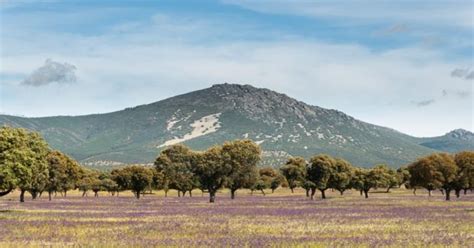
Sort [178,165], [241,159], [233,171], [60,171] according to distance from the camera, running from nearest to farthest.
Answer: [233,171], [241,159], [60,171], [178,165]

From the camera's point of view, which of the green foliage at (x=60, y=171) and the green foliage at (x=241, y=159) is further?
the green foliage at (x=60, y=171)

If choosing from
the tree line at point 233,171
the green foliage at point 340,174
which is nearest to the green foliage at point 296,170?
the tree line at point 233,171

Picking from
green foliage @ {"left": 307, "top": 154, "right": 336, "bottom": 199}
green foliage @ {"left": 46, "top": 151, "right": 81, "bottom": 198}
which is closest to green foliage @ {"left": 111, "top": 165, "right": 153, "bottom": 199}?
green foliage @ {"left": 46, "top": 151, "right": 81, "bottom": 198}

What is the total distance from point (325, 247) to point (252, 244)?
12.1ft

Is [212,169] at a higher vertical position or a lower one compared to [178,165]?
lower

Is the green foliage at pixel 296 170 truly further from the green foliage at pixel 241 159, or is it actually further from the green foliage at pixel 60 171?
the green foliage at pixel 60 171

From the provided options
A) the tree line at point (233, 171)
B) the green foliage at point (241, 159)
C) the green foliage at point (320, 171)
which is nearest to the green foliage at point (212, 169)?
the tree line at point (233, 171)

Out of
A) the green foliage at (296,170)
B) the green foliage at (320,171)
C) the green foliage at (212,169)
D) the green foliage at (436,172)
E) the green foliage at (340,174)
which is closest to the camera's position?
the green foliage at (212,169)

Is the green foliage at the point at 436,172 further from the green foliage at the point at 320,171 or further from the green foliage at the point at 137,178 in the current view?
the green foliage at the point at 137,178

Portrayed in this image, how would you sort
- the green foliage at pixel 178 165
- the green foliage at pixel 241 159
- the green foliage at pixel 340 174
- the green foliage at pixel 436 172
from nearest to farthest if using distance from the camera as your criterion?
the green foliage at pixel 241 159
the green foliage at pixel 436 172
the green foliage at pixel 340 174
the green foliage at pixel 178 165

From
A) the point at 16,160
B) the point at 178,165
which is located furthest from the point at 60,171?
the point at 16,160

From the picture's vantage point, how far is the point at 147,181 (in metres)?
147

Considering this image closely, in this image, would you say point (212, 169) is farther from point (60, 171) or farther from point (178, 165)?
point (178, 165)

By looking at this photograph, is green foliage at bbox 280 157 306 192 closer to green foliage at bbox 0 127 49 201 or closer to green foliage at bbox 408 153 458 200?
green foliage at bbox 408 153 458 200
